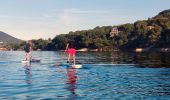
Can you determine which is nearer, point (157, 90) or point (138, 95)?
point (138, 95)

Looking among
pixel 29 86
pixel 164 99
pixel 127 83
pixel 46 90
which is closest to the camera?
pixel 164 99

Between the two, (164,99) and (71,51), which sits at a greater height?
(71,51)

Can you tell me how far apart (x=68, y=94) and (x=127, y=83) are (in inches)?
349

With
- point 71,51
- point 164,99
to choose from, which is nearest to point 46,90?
point 164,99

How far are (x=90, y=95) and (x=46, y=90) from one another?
4.31 meters

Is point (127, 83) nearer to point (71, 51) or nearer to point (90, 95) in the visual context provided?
point (90, 95)

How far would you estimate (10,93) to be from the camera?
28188 mm

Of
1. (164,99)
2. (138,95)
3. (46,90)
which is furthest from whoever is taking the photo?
(46,90)

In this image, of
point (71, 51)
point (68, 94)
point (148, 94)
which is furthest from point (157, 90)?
point (71, 51)

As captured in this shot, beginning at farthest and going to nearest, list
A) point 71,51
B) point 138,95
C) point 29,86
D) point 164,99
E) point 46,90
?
point 71,51 → point 29,86 → point 46,90 → point 138,95 → point 164,99

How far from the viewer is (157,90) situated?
1185 inches

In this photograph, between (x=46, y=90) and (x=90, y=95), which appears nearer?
(x=90, y=95)

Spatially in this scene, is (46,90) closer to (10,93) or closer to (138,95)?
(10,93)

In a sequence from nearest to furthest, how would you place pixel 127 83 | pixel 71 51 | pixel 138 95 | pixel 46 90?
pixel 138 95, pixel 46 90, pixel 127 83, pixel 71 51
